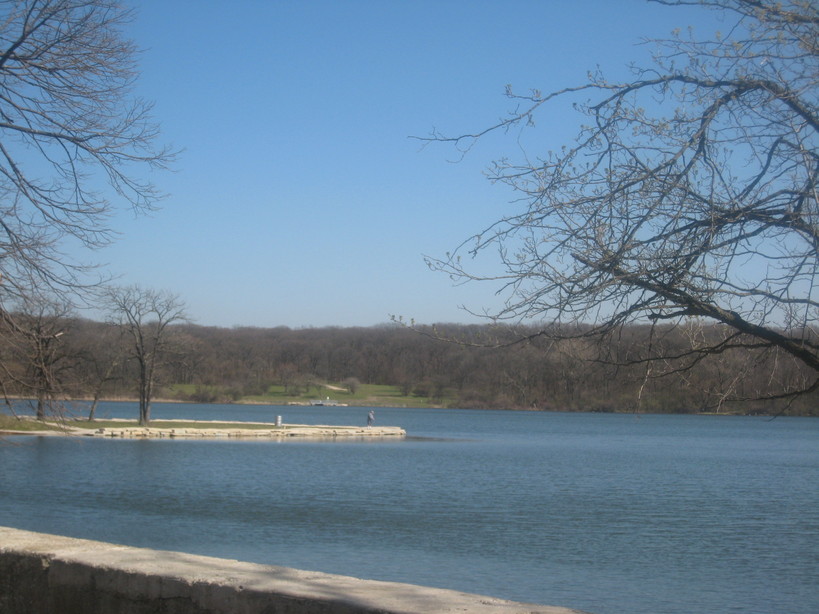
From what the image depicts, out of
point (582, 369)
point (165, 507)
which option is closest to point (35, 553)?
point (582, 369)

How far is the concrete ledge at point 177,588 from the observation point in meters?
4.39

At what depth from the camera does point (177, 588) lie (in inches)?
186

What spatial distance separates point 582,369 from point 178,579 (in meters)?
3.33

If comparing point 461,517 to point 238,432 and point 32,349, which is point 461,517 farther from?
point 238,432

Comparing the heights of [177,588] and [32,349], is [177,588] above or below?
below

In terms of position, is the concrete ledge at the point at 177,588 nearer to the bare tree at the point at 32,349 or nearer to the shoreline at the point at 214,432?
the bare tree at the point at 32,349

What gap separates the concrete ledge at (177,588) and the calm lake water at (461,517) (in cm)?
374

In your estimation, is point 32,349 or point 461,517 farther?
point 461,517

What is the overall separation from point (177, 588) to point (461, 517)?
21379mm

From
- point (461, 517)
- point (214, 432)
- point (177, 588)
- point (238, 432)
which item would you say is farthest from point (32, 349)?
point (238, 432)

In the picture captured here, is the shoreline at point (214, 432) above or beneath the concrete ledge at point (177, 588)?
beneath

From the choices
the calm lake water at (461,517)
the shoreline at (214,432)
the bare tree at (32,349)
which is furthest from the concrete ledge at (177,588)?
the shoreline at (214,432)

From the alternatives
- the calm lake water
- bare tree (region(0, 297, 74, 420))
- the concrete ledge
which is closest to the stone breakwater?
the calm lake water

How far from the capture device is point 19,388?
9.16m
